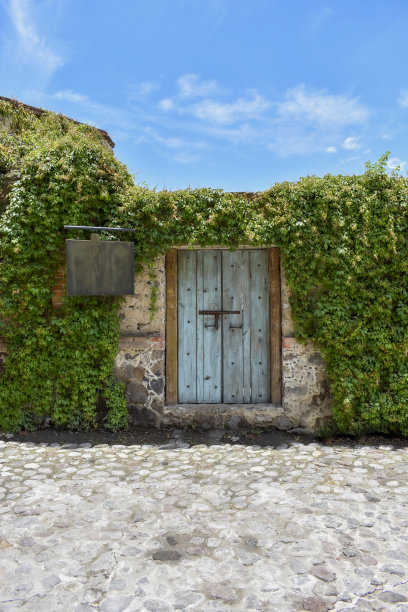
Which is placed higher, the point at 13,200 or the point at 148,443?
the point at 13,200

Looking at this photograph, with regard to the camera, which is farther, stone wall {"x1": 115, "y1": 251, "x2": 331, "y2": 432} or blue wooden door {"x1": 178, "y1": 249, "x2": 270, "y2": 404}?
blue wooden door {"x1": 178, "y1": 249, "x2": 270, "y2": 404}

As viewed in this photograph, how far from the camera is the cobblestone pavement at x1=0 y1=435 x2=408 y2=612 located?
7.18 ft

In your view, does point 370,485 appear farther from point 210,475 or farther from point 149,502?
point 149,502

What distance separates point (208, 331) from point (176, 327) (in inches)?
15.3

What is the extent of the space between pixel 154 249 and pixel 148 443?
2.16 meters

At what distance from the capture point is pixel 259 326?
5258 mm

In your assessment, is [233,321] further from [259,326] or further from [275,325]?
[275,325]

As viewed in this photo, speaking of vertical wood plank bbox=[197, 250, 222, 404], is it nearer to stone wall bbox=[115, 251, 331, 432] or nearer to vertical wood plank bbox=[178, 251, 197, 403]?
vertical wood plank bbox=[178, 251, 197, 403]

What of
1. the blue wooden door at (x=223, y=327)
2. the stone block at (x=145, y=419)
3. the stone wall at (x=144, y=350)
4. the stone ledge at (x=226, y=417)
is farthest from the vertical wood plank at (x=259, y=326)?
the stone block at (x=145, y=419)

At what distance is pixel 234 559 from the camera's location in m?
2.49

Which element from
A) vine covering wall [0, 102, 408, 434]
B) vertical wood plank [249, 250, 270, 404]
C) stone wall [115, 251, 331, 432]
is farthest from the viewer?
vertical wood plank [249, 250, 270, 404]

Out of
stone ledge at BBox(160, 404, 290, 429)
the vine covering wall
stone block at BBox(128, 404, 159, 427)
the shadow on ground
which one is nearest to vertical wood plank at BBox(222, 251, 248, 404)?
stone ledge at BBox(160, 404, 290, 429)

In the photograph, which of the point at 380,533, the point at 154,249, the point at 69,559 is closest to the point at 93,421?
the point at 154,249

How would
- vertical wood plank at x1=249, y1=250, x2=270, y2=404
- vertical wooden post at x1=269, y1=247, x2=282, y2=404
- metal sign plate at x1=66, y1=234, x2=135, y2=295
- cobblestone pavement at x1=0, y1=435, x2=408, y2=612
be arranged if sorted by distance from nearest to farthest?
cobblestone pavement at x1=0, y1=435, x2=408, y2=612, metal sign plate at x1=66, y1=234, x2=135, y2=295, vertical wooden post at x1=269, y1=247, x2=282, y2=404, vertical wood plank at x1=249, y1=250, x2=270, y2=404
